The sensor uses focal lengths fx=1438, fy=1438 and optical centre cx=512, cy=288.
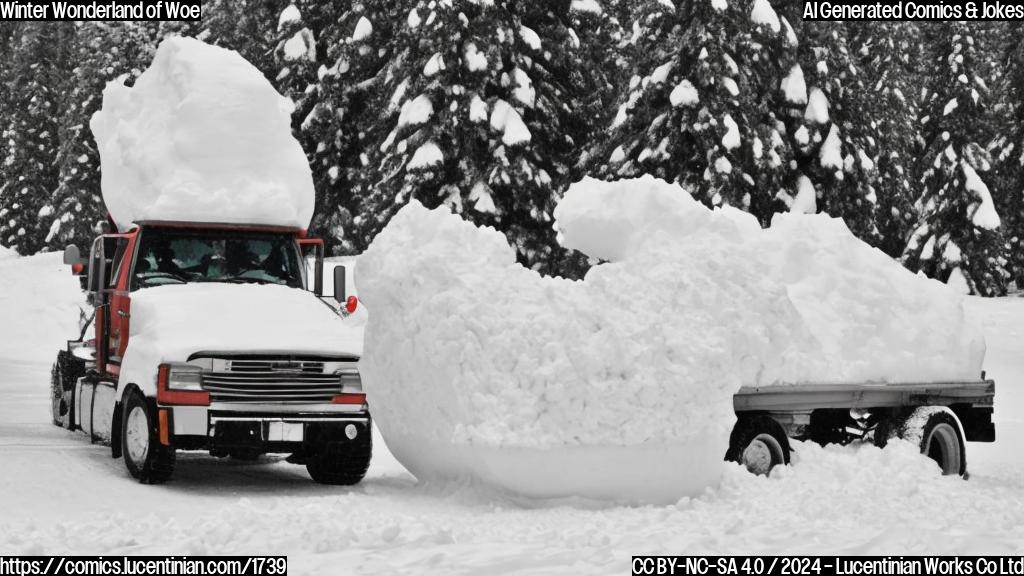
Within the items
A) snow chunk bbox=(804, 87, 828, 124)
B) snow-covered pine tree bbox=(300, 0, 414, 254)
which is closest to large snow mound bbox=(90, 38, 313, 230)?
snow-covered pine tree bbox=(300, 0, 414, 254)

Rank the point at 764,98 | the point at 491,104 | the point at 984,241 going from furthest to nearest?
1. the point at 984,241
2. the point at 764,98
3. the point at 491,104

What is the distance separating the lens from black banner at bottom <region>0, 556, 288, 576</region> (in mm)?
7957

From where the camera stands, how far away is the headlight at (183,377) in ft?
37.6

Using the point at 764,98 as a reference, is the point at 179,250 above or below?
below

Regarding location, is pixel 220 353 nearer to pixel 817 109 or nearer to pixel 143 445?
pixel 143 445

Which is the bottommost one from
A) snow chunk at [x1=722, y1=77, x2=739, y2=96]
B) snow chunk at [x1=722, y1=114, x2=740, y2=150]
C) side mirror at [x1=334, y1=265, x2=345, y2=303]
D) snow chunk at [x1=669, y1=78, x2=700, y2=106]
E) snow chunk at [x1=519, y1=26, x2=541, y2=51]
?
side mirror at [x1=334, y1=265, x2=345, y2=303]

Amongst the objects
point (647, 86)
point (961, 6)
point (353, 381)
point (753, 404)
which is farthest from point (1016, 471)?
point (961, 6)

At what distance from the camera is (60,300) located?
117ft

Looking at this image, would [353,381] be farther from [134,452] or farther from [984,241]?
[984,241]

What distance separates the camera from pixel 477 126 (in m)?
30.2

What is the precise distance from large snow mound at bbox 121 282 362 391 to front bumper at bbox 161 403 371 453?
1.47 feet

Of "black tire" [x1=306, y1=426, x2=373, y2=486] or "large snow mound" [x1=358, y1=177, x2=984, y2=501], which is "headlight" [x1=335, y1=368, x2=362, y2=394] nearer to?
"large snow mound" [x1=358, y1=177, x2=984, y2=501]

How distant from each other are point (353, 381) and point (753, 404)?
3291 mm

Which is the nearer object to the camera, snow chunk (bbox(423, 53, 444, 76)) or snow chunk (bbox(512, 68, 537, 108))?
snow chunk (bbox(423, 53, 444, 76))
